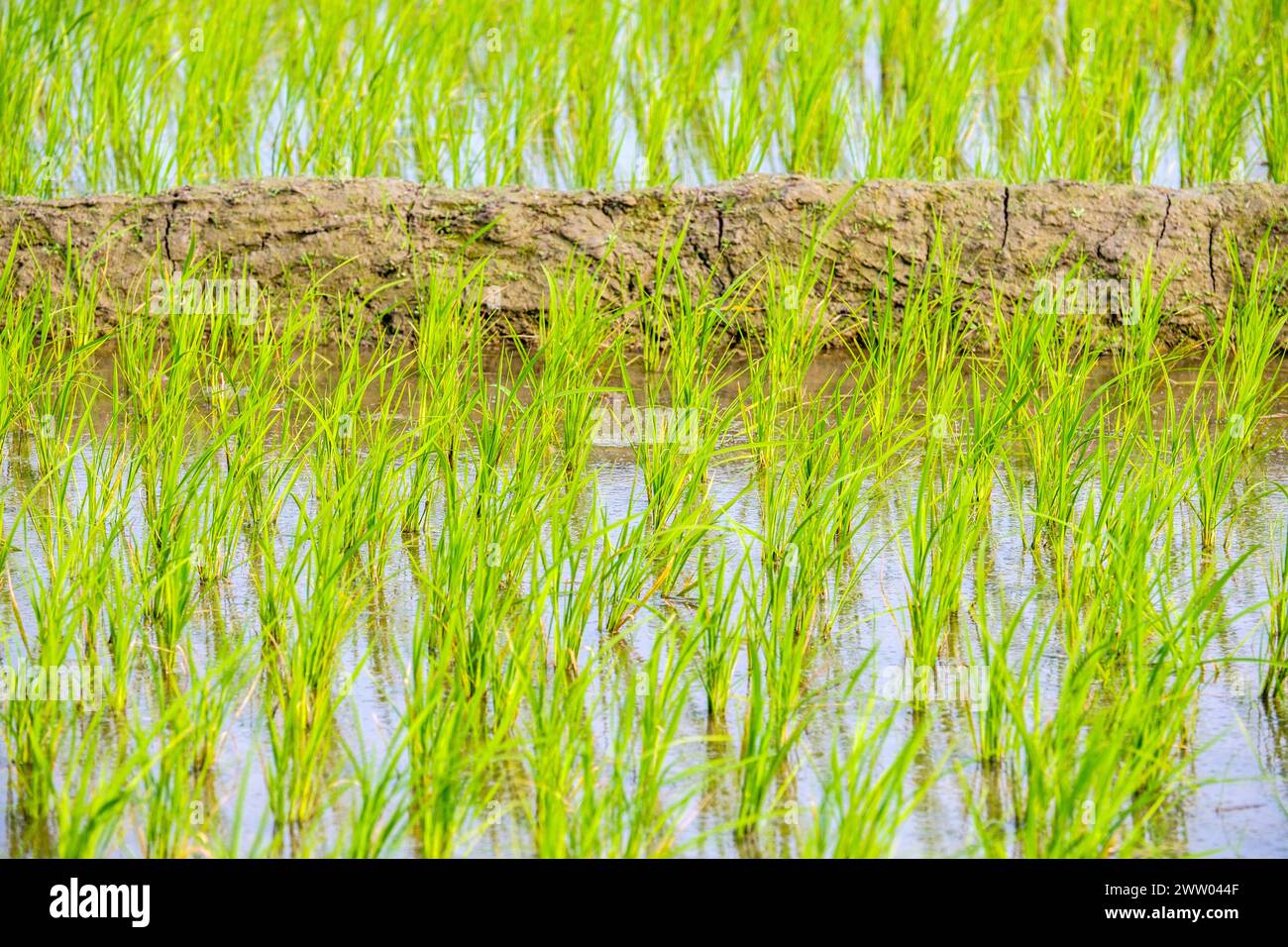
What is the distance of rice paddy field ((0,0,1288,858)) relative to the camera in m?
2.38

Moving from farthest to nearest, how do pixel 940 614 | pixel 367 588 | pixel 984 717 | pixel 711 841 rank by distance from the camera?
1. pixel 367 588
2. pixel 940 614
3. pixel 984 717
4. pixel 711 841

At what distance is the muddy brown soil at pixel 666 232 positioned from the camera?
4.74 meters

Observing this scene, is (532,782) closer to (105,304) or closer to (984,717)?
(984,717)

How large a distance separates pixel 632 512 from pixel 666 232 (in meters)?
1.39

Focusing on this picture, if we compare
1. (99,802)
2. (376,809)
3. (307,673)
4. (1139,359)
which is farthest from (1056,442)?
(99,802)

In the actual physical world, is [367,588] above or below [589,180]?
below

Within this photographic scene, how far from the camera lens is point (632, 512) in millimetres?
3559

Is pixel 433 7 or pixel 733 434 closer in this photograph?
pixel 733 434

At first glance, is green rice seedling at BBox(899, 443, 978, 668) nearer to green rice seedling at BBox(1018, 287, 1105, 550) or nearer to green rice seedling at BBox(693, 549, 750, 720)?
green rice seedling at BBox(1018, 287, 1105, 550)

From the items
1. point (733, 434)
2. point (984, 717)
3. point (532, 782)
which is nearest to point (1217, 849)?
point (984, 717)

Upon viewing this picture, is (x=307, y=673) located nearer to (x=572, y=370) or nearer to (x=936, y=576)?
(x=936, y=576)

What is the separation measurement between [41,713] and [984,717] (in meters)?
1.42

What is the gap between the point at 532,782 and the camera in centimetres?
247
